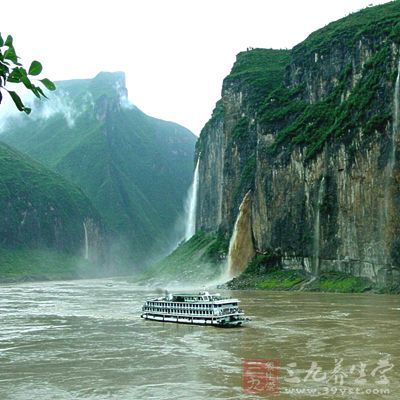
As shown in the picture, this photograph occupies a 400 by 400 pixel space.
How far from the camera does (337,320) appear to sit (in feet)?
159

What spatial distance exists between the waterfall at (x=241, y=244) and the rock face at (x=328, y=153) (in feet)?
5.38

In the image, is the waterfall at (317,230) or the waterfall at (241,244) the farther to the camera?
the waterfall at (241,244)

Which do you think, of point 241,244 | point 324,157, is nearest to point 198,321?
point 324,157

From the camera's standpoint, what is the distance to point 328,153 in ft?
301

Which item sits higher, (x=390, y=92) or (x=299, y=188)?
(x=390, y=92)

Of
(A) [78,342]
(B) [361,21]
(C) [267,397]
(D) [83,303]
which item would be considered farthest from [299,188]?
(C) [267,397]

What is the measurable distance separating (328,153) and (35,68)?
87.7 m

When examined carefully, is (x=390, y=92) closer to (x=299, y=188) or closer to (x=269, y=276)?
(x=299, y=188)

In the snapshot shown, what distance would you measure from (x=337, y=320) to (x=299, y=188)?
172ft

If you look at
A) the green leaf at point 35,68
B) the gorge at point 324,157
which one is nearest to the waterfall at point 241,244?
the gorge at point 324,157

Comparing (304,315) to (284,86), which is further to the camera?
(284,86)

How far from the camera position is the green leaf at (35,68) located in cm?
693

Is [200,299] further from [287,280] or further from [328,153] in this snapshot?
[328,153]

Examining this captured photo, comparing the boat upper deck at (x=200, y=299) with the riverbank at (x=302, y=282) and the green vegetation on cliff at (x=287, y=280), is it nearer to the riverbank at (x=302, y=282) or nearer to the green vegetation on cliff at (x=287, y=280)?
the riverbank at (x=302, y=282)
